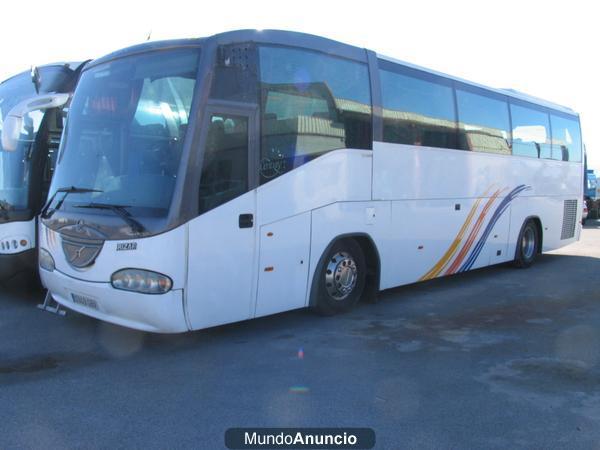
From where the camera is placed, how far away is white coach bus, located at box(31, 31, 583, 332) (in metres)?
4.93

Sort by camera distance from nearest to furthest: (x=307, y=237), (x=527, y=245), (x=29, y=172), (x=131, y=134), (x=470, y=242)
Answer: (x=131, y=134) → (x=307, y=237) → (x=29, y=172) → (x=470, y=242) → (x=527, y=245)

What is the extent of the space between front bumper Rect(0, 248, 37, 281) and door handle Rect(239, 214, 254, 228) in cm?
330

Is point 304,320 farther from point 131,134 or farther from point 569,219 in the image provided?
point 569,219

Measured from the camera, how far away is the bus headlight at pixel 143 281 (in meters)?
4.80

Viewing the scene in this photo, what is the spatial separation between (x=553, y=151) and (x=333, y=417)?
30.9ft

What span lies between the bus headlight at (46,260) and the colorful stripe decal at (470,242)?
5.02 meters

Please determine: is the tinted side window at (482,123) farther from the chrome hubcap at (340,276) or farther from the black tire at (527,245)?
the chrome hubcap at (340,276)

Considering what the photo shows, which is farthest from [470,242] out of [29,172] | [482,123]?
[29,172]

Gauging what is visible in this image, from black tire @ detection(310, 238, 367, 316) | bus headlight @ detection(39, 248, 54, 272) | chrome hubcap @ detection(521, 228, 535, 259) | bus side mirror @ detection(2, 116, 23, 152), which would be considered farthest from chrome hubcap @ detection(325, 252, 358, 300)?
chrome hubcap @ detection(521, 228, 535, 259)

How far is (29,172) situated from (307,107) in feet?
12.3

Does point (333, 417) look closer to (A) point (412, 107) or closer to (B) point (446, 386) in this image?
(B) point (446, 386)

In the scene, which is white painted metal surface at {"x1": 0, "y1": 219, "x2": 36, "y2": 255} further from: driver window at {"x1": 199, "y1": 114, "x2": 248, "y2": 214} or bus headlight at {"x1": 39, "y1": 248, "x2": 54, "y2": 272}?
driver window at {"x1": 199, "y1": 114, "x2": 248, "y2": 214}

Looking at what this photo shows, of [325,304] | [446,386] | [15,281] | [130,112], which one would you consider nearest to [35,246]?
[15,281]

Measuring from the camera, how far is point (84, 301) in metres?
5.37
